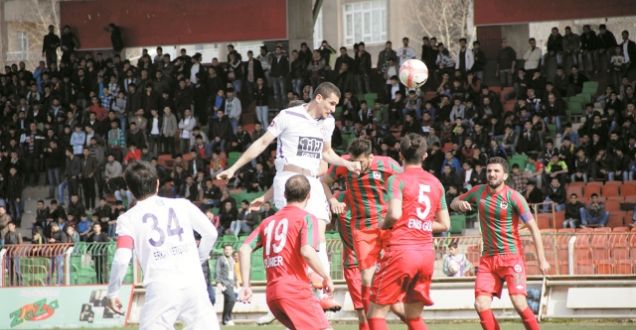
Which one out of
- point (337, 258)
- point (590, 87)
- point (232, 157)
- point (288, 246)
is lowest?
point (337, 258)

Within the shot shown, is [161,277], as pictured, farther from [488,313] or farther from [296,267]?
[488,313]

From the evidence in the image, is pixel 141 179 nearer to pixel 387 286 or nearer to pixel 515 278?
pixel 387 286

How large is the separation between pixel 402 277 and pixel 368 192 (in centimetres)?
177

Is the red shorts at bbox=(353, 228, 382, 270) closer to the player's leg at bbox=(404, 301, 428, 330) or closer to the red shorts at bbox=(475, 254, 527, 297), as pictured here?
the player's leg at bbox=(404, 301, 428, 330)

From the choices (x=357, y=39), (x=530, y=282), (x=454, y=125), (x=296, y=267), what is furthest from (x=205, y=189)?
(x=357, y=39)

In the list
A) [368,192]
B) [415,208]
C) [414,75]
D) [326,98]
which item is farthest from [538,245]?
[414,75]

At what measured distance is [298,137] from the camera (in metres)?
12.5

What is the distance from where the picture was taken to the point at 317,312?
33.8 feet

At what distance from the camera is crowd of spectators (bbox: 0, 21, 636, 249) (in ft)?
90.9

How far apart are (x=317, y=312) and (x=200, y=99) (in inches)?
962

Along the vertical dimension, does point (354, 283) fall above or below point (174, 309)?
below

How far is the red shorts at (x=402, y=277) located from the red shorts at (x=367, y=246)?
1133 millimetres

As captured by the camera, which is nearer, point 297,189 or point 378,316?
point 297,189

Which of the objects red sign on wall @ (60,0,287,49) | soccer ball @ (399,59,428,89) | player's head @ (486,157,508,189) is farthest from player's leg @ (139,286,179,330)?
red sign on wall @ (60,0,287,49)
